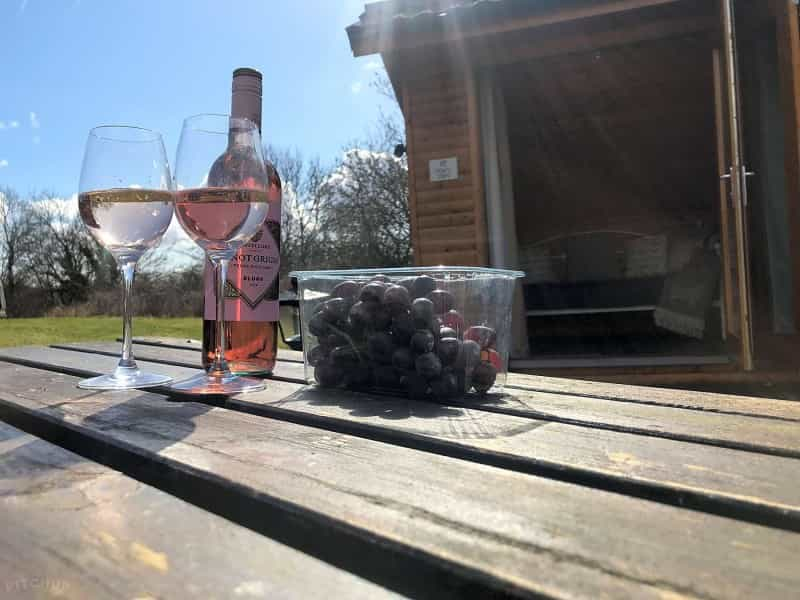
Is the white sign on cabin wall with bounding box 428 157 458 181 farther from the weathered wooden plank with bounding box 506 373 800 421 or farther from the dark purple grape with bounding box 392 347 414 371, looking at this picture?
the dark purple grape with bounding box 392 347 414 371

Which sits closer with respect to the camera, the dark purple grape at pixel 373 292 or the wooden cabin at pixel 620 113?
the dark purple grape at pixel 373 292

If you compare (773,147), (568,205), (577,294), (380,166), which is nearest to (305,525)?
(773,147)

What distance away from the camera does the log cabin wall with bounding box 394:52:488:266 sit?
4297mm

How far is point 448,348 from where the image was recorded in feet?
3.01

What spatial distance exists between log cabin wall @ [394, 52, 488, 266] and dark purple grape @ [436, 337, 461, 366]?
134 inches

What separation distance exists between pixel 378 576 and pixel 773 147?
4.87 m

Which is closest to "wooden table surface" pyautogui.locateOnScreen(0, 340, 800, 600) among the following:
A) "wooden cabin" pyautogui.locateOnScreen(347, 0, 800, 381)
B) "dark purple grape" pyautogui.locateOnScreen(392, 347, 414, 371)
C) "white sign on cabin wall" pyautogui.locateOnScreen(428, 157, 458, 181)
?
"dark purple grape" pyautogui.locateOnScreen(392, 347, 414, 371)

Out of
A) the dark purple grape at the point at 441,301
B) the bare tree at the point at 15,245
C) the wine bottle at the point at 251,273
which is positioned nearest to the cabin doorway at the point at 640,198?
the wine bottle at the point at 251,273

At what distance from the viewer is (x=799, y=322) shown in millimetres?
3656

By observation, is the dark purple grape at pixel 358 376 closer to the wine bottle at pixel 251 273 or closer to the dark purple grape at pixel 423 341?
the dark purple grape at pixel 423 341

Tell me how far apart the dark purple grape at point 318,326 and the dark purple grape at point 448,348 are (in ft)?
0.71

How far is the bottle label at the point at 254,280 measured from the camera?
3.87 feet

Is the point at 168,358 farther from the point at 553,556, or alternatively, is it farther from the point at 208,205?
the point at 553,556

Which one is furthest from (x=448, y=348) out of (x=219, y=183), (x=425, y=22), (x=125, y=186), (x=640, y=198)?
(x=640, y=198)
